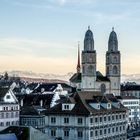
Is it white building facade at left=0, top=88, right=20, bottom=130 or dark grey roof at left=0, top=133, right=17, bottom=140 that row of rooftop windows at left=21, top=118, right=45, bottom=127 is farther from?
dark grey roof at left=0, top=133, right=17, bottom=140

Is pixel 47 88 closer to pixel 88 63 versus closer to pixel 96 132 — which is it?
pixel 88 63

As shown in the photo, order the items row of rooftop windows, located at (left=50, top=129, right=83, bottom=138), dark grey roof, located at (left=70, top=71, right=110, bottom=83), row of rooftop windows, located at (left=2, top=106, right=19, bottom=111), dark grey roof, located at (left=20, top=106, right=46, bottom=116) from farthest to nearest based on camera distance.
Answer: dark grey roof, located at (left=70, top=71, right=110, bottom=83) → dark grey roof, located at (left=20, top=106, right=46, bottom=116) → row of rooftop windows, located at (left=2, top=106, right=19, bottom=111) → row of rooftop windows, located at (left=50, top=129, right=83, bottom=138)

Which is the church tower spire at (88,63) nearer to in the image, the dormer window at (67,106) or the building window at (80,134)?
the dormer window at (67,106)

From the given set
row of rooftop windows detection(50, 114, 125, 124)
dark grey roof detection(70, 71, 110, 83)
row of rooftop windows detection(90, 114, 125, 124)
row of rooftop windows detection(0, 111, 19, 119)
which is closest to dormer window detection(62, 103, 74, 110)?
row of rooftop windows detection(50, 114, 125, 124)

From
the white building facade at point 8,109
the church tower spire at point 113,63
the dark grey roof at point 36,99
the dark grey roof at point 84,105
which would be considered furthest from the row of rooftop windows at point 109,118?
the church tower spire at point 113,63

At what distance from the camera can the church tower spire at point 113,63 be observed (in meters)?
143

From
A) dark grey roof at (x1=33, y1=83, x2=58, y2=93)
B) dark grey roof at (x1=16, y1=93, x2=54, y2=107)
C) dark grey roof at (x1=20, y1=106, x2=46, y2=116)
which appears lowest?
dark grey roof at (x1=20, y1=106, x2=46, y2=116)

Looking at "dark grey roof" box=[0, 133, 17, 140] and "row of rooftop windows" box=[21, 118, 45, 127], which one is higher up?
"row of rooftop windows" box=[21, 118, 45, 127]

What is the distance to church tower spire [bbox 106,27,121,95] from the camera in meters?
143

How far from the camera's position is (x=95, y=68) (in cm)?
14225

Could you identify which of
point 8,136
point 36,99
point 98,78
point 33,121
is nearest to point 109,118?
point 8,136

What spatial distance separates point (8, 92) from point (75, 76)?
59067mm

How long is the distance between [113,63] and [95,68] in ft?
17.8

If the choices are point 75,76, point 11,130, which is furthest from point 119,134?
point 75,76
